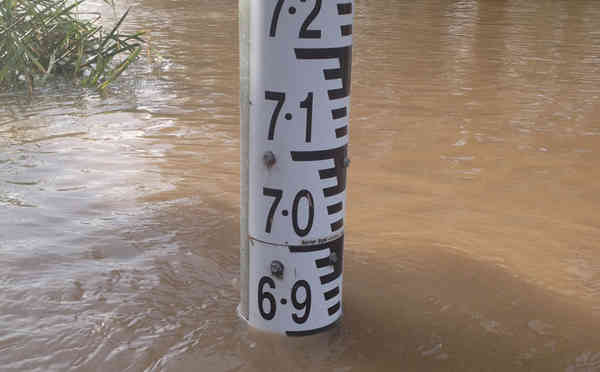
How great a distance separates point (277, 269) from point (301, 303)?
133 mm

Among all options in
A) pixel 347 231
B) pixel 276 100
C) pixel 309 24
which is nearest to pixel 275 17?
pixel 309 24

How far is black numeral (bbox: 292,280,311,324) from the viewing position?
1938 mm

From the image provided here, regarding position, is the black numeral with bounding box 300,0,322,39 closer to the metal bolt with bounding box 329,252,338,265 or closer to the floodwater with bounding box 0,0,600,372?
the metal bolt with bounding box 329,252,338,265

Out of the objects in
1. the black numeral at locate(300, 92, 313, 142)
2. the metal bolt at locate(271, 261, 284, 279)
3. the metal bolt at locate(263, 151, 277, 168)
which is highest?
the black numeral at locate(300, 92, 313, 142)

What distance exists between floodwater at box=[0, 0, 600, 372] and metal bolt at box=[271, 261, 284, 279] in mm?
210

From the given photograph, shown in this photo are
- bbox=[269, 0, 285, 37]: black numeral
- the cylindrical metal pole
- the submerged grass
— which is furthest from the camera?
the submerged grass

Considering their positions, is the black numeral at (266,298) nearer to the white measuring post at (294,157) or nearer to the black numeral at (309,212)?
the white measuring post at (294,157)

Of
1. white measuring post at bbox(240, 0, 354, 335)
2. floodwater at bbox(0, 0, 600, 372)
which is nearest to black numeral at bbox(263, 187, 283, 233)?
white measuring post at bbox(240, 0, 354, 335)

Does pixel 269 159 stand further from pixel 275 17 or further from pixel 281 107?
pixel 275 17

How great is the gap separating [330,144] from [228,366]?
2.32 feet

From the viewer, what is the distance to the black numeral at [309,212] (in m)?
1.88

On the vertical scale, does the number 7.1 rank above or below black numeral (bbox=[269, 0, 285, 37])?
below

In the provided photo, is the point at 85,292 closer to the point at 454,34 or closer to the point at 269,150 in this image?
the point at 269,150

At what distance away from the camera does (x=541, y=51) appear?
8.11 metres
